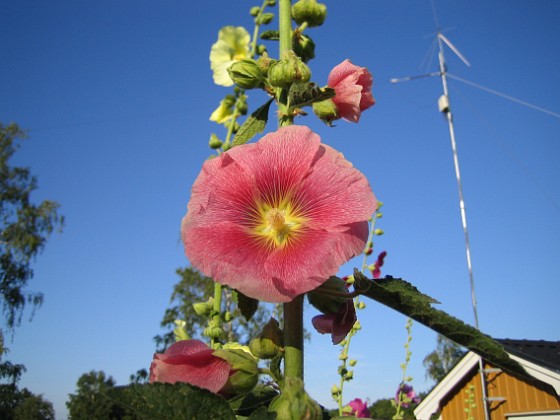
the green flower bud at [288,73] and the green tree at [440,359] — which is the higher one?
the green tree at [440,359]

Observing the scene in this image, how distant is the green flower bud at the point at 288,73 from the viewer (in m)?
0.90

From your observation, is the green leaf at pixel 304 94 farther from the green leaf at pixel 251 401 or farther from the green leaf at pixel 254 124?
the green leaf at pixel 251 401

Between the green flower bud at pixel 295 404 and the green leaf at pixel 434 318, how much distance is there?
6.9 inches

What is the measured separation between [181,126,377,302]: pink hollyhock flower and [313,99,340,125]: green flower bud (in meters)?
0.21

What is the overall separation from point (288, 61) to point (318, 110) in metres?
0.12

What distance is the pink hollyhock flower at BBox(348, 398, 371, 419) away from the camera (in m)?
2.39

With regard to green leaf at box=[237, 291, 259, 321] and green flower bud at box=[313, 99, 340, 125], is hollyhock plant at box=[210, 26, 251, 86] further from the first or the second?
green leaf at box=[237, 291, 259, 321]

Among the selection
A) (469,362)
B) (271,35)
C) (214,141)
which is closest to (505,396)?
(469,362)

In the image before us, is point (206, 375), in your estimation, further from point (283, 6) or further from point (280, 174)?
point (283, 6)

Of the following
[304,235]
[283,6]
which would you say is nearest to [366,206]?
[304,235]

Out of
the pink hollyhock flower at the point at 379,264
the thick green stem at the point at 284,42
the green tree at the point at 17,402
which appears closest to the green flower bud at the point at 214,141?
the pink hollyhock flower at the point at 379,264

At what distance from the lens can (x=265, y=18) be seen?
98.7 inches

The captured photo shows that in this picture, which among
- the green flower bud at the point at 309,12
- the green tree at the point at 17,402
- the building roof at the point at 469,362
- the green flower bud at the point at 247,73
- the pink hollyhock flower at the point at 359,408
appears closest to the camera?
the green flower bud at the point at 247,73

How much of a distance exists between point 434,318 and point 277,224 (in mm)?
269
